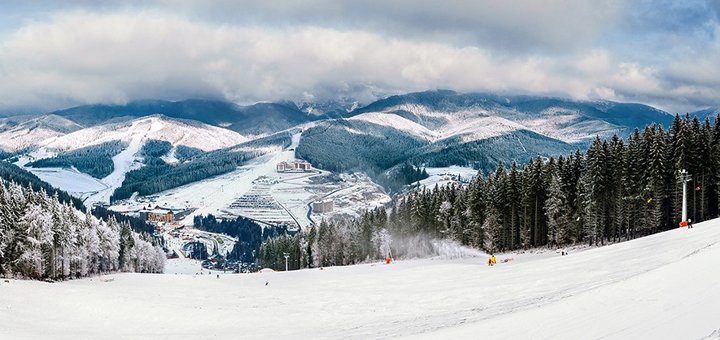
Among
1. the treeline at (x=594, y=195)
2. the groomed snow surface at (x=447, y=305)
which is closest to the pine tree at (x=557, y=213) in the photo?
the treeline at (x=594, y=195)

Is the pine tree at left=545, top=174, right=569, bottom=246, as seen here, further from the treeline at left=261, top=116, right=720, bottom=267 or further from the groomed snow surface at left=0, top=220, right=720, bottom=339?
the groomed snow surface at left=0, top=220, right=720, bottom=339

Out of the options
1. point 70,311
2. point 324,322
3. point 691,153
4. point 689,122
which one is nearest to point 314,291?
point 324,322

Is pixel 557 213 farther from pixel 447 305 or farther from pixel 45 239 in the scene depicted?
pixel 45 239

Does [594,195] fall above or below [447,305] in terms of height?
above

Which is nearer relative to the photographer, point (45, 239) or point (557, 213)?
point (45, 239)

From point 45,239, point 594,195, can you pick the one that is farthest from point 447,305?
point 45,239

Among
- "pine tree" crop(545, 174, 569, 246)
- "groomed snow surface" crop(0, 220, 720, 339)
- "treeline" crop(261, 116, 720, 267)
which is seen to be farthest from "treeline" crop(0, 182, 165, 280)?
"pine tree" crop(545, 174, 569, 246)
